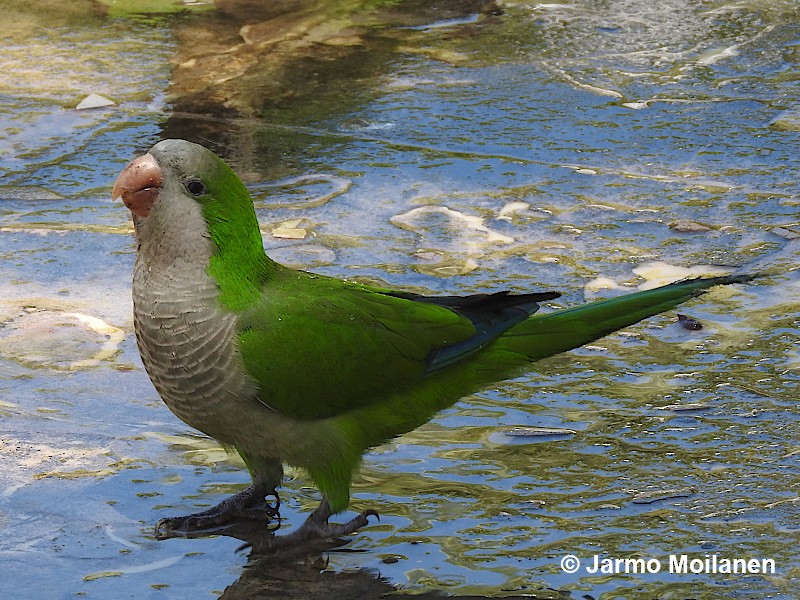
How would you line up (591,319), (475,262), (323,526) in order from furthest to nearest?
(475,262) → (591,319) → (323,526)

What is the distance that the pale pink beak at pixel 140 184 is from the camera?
2.81 m

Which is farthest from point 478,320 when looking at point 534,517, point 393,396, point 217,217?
point 217,217

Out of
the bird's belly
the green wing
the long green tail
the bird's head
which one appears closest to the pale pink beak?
the bird's head

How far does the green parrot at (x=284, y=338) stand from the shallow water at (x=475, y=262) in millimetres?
208

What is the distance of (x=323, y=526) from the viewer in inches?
117

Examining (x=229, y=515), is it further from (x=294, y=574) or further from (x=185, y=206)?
(x=185, y=206)

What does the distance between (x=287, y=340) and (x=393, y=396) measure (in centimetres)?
35

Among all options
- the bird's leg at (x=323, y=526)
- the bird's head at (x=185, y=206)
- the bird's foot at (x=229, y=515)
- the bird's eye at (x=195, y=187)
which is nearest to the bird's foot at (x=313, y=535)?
the bird's leg at (x=323, y=526)

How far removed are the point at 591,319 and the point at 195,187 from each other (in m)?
Result: 1.08

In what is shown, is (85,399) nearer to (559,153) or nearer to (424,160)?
(424,160)

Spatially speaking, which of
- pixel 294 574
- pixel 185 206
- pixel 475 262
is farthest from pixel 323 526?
pixel 475 262

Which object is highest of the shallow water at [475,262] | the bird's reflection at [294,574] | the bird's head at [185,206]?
the bird's head at [185,206]

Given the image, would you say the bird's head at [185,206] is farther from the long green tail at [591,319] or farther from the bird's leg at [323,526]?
the long green tail at [591,319]

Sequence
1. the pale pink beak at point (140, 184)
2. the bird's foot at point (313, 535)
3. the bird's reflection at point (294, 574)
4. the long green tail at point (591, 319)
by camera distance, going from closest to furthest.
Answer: the bird's reflection at point (294, 574), the pale pink beak at point (140, 184), the bird's foot at point (313, 535), the long green tail at point (591, 319)
